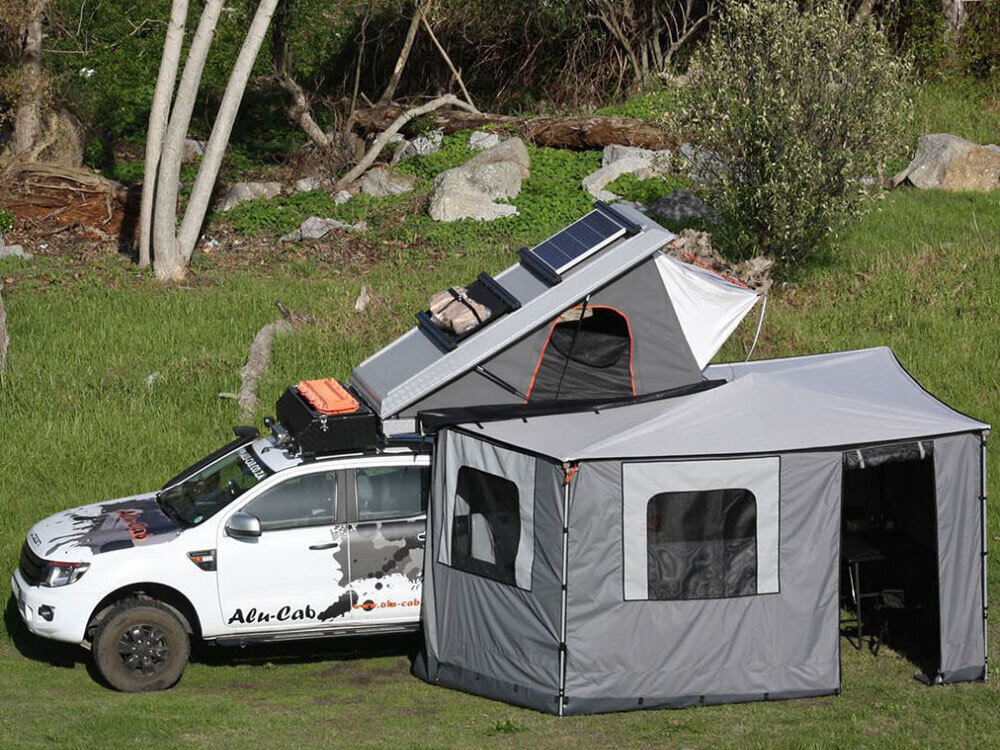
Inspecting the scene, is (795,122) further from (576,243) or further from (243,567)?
(243,567)

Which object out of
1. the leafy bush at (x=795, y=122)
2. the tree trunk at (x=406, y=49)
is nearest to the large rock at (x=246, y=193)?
the tree trunk at (x=406, y=49)

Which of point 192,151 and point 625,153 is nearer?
point 625,153

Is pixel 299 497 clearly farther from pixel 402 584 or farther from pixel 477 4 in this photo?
pixel 477 4

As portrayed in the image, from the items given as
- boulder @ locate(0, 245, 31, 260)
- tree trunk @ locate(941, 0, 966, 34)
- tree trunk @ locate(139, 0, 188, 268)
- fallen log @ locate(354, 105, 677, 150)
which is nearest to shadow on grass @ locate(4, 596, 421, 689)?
tree trunk @ locate(139, 0, 188, 268)

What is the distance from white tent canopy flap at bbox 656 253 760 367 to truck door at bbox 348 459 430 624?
2.50m

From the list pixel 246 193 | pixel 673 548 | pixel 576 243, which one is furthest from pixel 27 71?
pixel 673 548

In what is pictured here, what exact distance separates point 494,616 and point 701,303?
3184 millimetres

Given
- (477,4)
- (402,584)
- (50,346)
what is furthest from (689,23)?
(402,584)

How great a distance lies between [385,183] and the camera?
24156 millimetres

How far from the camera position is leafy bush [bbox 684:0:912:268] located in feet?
58.0

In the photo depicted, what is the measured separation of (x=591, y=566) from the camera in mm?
9211

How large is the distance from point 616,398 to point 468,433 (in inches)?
54.4

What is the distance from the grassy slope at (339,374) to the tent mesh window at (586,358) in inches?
98.9

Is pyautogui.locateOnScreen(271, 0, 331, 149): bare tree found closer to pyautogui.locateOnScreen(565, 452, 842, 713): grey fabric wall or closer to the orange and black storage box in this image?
the orange and black storage box
